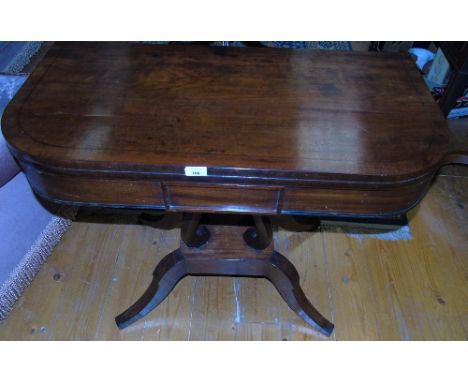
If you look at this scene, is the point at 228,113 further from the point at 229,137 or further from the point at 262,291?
the point at 262,291

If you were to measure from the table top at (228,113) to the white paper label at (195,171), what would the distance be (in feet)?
0.04

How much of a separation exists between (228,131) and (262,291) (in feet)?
2.29

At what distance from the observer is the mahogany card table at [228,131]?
2.25 feet

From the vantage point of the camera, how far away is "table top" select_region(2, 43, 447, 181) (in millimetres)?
686

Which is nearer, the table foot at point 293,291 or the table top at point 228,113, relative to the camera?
the table top at point 228,113

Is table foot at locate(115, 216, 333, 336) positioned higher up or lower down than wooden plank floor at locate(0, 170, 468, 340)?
higher up

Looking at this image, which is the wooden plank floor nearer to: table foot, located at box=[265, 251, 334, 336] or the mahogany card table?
table foot, located at box=[265, 251, 334, 336]

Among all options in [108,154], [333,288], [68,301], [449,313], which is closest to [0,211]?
[68,301]

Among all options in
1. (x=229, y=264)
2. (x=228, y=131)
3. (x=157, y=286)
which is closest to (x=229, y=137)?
(x=228, y=131)

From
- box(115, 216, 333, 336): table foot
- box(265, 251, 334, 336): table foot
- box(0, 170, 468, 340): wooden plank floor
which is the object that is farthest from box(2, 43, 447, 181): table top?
box(0, 170, 468, 340): wooden plank floor

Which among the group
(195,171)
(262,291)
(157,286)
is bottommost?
(262,291)

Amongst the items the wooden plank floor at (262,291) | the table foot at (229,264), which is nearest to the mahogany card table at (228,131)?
the table foot at (229,264)

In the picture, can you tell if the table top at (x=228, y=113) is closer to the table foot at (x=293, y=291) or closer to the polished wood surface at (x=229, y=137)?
the polished wood surface at (x=229, y=137)

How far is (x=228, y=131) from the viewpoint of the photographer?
741 millimetres
